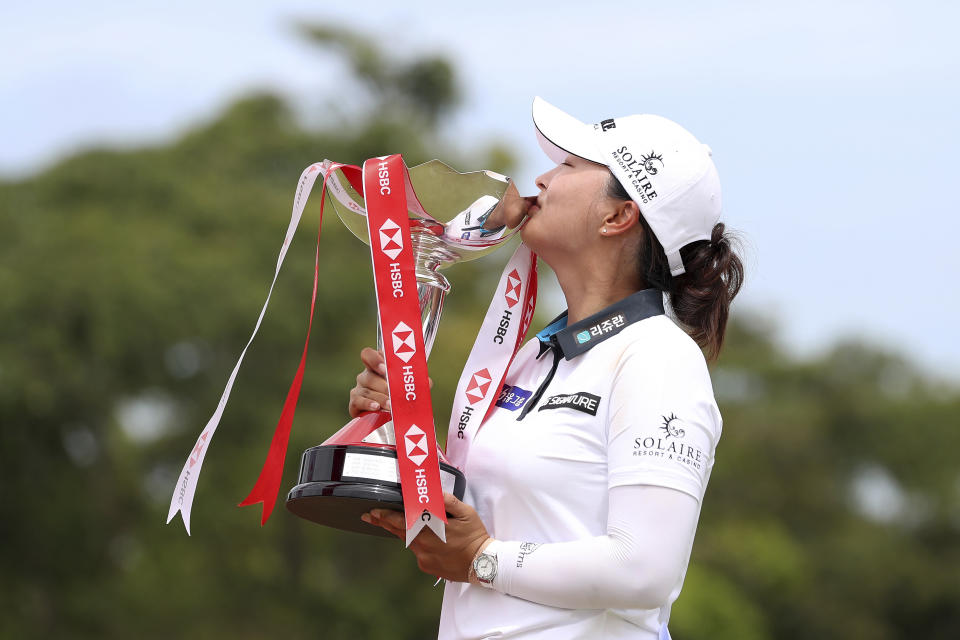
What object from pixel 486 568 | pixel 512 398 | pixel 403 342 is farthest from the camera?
pixel 512 398

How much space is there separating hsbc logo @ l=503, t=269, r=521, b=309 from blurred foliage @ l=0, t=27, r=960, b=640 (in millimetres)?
12663

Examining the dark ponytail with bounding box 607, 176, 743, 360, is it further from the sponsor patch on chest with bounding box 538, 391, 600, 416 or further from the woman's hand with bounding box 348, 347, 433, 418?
the woman's hand with bounding box 348, 347, 433, 418

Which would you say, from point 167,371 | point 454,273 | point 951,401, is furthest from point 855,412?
point 167,371

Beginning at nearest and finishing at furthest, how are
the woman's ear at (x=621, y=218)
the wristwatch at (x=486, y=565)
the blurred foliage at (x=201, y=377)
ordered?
the wristwatch at (x=486, y=565) < the woman's ear at (x=621, y=218) < the blurred foliage at (x=201, y=377)

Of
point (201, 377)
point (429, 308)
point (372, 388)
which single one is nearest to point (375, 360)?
point (372, 388)

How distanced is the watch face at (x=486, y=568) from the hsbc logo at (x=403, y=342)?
42 centimetres

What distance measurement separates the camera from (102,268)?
657 inches

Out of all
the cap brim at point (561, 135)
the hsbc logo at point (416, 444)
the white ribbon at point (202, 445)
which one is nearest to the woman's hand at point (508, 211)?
the cap brim at point (561, 135)

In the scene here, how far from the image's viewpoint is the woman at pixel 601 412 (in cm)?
230

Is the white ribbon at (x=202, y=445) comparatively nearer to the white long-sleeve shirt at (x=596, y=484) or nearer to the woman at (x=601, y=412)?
the woman at (x=601, y=412)

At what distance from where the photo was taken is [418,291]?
9.07ft

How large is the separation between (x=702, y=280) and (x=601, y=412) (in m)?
0.47

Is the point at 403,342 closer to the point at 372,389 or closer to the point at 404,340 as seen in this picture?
the point at 404,340

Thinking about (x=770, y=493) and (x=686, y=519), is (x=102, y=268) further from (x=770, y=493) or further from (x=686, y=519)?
(x=686, y=519)
